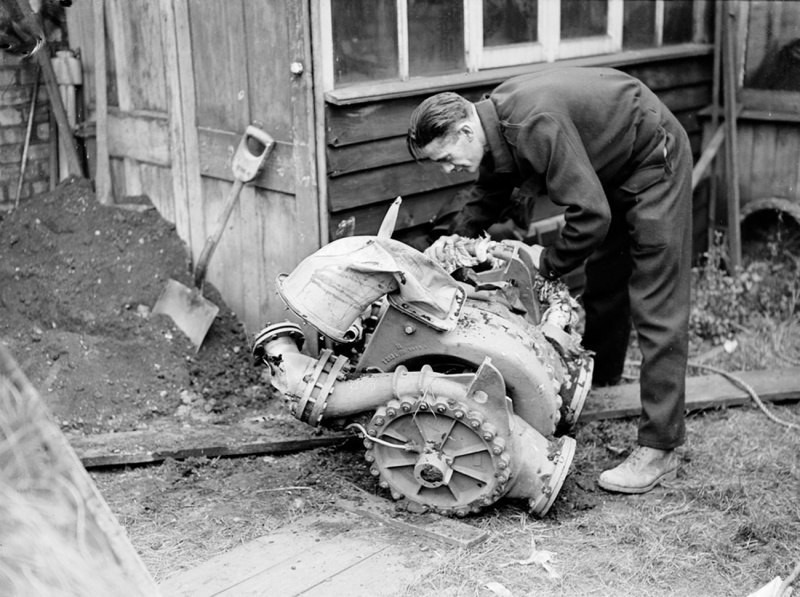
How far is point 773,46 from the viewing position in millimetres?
6895

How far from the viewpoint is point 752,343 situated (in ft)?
19.3

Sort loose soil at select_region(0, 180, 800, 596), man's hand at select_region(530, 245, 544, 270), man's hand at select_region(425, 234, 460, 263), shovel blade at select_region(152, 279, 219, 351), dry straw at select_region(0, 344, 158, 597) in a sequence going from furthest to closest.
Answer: shovel blade at select_region(152, 279, 219, 351) < man's hand at select_region(530, 245, 544, 270) < man's hand at select_region(425, 234, 460, 263) < loose soil at select_region(0, 180, 800, 596) < dry straw at select_region(0, 344, 158, 597)

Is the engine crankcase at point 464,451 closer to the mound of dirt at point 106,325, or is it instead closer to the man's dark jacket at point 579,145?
the man's dark jacket at point 579,145

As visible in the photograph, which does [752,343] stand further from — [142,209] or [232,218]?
[142,209]

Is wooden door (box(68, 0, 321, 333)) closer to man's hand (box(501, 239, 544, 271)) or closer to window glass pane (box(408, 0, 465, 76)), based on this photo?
window glass pane (box(408, 0, 465, 76))

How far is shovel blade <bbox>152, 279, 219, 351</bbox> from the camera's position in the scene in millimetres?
5133

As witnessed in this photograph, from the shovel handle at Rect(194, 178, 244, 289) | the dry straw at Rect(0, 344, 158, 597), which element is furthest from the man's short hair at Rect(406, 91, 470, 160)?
the dry straw at Rect(0, 344, 158, 597)

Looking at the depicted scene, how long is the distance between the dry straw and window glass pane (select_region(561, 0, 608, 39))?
14.4ft

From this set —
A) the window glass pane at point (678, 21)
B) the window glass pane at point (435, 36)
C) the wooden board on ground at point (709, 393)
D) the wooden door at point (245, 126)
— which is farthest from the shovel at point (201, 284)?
the window glass pane at point (678, 21)

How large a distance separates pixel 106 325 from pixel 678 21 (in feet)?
14.6

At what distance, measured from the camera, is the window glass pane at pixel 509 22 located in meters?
5.45

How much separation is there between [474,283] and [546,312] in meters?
0.33

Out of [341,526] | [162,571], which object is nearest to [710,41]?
[341,526]

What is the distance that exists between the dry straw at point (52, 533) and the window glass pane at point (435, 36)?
10.2 feet
